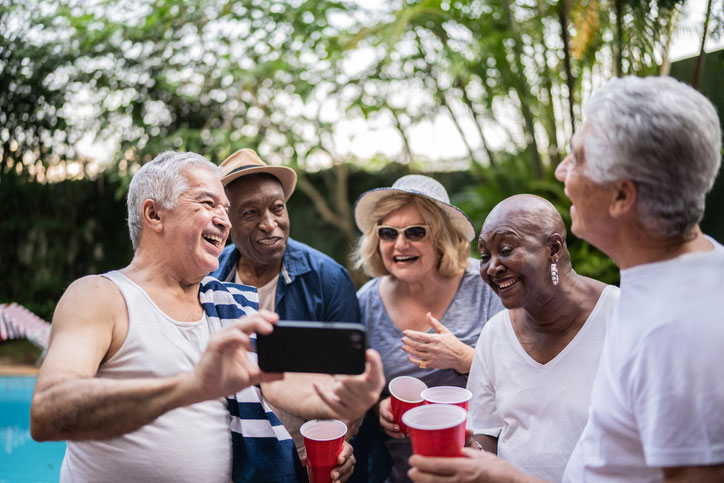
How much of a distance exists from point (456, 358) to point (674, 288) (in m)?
1.33

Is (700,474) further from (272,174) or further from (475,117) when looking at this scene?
(475,117)

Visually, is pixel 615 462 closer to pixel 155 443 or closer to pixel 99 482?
pixel 155 443

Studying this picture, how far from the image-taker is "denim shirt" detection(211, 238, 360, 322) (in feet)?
10.3

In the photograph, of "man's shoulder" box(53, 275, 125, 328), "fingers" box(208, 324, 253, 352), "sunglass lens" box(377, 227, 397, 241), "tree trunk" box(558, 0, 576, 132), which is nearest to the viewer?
"fingers" box(208, 324, 253, 352)

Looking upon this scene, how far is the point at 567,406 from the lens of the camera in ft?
6.42

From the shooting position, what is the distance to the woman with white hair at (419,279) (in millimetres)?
3010

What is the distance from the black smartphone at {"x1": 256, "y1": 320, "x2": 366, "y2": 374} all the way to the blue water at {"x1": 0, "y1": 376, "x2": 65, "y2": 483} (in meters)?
4.68

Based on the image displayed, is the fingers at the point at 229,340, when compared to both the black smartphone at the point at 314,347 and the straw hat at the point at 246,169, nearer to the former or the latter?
the black smartphone at the point at 314,347

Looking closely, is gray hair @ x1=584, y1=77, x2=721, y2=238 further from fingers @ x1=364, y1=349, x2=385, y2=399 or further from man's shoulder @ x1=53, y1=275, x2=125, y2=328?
man's shoulder @ x1=53, y1=275, x2=125, y2=328

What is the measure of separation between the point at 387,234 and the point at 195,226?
129 centimetres

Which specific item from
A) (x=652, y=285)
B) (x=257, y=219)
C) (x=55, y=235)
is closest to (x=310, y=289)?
(x=257, y=219)

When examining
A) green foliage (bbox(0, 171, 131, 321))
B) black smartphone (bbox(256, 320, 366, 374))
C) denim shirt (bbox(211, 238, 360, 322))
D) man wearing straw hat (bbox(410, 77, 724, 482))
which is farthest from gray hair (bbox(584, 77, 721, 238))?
green foliage (bbox(0, 171, 131, 321))

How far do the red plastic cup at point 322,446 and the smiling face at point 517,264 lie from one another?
0.81 meters

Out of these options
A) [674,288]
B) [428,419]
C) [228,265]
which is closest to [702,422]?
[674,288]
